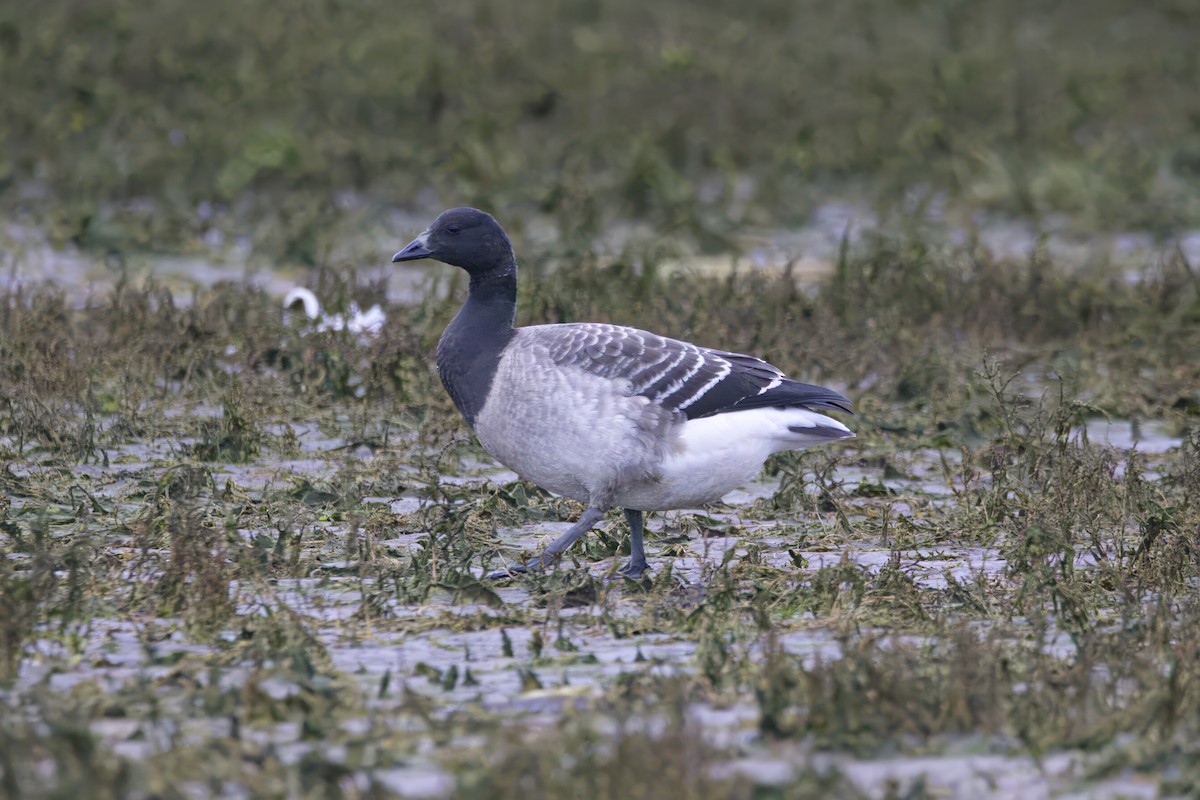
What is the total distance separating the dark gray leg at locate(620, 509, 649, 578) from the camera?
283 inches

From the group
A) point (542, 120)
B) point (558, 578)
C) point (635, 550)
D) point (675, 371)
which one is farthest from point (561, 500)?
point (542, 120)

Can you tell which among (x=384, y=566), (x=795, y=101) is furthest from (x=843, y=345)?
(x=795, y=101)

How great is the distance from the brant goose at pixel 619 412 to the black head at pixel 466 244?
0.32 metres

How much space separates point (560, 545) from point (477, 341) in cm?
100

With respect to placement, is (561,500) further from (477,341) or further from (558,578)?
(558,578)

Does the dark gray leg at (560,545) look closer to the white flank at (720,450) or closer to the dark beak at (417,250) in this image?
the white flank at (720,450)

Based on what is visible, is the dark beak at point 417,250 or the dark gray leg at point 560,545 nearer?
the dark gray leg at point 560,545

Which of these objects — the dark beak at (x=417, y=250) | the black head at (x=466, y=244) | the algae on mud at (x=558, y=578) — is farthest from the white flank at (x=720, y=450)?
the dark beak at (x=417, y=250)

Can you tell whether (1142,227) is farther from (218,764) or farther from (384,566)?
(218,764)


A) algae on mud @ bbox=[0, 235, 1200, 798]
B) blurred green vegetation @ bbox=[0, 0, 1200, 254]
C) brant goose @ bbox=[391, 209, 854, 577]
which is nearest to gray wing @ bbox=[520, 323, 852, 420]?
brant goose @ bbox=[391, 209, 854, 577]

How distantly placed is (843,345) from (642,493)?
419cm

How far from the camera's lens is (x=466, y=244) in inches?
308

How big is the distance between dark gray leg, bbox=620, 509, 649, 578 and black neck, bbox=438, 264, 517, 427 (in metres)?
0.84

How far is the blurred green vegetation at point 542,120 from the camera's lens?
1527 cm
